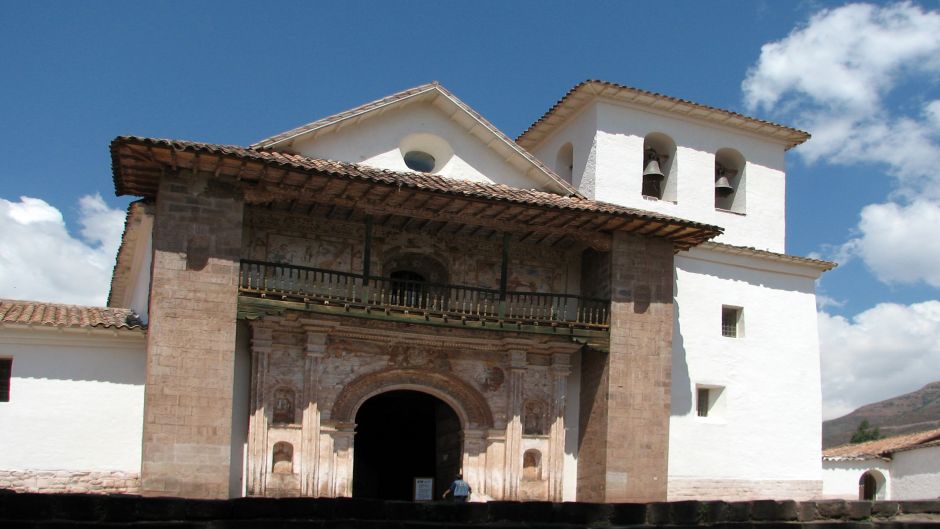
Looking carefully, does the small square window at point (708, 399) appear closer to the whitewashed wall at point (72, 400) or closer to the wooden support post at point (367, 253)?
the wooden support post at point (367, 253)

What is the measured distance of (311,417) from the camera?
1609cm

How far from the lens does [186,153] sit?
581 inches

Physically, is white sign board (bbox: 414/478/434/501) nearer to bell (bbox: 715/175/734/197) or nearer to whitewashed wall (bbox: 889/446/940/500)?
bell (bbox: 715/175/734/197)

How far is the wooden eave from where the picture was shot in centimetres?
1503

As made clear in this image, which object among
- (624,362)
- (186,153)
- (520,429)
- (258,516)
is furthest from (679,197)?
(258,516)

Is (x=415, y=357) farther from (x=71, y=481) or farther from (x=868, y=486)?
(x=868, y=486)

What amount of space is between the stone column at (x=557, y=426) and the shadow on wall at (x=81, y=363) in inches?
254

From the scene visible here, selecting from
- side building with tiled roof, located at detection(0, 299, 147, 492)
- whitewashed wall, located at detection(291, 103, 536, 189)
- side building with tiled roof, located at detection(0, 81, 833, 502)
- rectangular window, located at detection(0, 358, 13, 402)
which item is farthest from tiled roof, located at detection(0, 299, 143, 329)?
whitewashed wall, located at detection(291, 103, 536, 189)

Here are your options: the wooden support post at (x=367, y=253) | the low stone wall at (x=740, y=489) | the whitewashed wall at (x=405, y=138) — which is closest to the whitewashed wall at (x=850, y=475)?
the low stone wall at (x=740, y=489)

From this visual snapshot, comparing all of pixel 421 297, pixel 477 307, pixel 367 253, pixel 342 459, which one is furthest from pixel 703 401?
pixel 367 253

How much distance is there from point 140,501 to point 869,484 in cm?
2338

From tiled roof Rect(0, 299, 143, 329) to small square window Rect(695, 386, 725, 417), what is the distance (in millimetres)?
9724

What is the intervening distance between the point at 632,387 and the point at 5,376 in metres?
9.42

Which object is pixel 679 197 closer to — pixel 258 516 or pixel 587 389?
pixel 587 389
